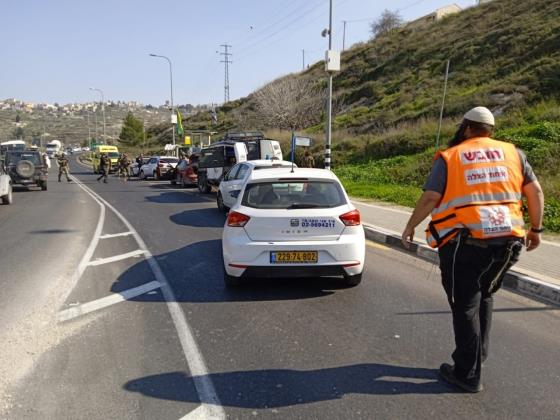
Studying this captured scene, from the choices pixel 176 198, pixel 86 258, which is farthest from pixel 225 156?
pixel 86 258

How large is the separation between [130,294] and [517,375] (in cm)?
425

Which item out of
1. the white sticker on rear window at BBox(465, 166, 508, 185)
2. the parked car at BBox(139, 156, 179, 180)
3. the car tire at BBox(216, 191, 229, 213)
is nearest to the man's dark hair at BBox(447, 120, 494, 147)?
the white sticker on rear window at BBox(465, 166, 508, 185)

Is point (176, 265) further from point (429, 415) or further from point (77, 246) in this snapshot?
point (429, 415)

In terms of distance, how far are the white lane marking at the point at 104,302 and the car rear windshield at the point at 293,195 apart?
1633mm

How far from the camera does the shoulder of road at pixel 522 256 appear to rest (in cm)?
618

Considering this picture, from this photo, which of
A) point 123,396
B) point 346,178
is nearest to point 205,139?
point 346,178

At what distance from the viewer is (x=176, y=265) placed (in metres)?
7.56

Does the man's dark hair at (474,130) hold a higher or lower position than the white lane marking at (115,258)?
higher

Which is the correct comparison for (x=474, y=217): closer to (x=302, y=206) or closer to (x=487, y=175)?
(x=487, y=175)

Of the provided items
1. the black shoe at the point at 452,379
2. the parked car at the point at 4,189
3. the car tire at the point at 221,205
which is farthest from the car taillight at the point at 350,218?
the parked car at the point at 4,189

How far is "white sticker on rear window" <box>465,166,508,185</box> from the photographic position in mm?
3418

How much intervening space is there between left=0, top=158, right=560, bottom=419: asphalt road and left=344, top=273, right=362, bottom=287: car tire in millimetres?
87

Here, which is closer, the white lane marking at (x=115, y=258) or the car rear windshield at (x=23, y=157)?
the white lane marking at (x=115, y=258)

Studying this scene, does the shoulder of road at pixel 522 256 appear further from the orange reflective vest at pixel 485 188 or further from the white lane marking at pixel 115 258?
the white lane marking at pixel 115 258
